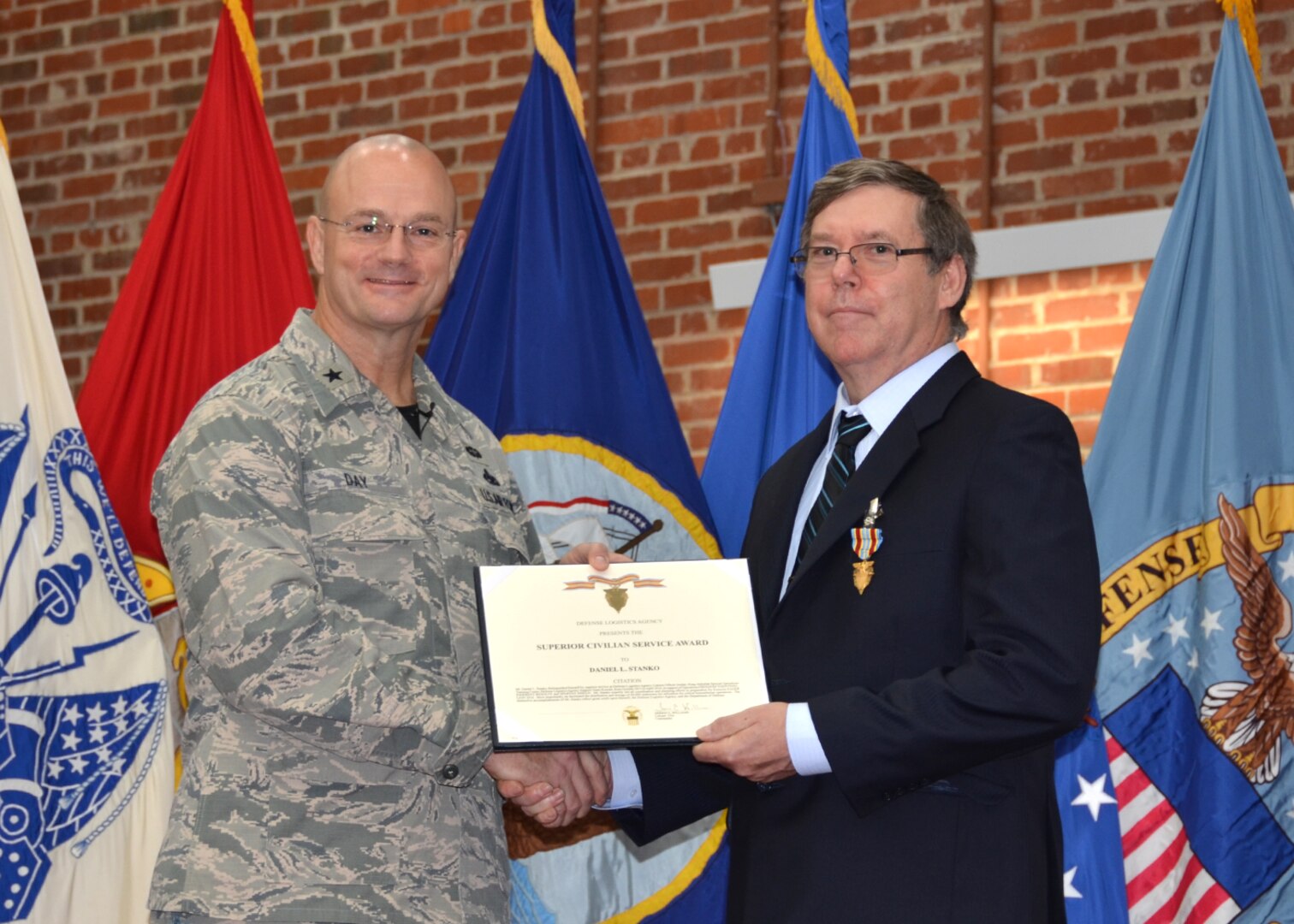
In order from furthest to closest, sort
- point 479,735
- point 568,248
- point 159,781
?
point 568,248 < point 159,781 < point 479,735

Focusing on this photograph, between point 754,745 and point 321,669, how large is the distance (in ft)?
1.86

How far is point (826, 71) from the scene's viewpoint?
12.2 ft

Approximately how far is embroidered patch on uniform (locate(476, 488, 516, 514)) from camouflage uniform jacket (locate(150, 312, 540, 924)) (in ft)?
0.30

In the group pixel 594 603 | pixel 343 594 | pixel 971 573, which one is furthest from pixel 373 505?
pixel 971 573

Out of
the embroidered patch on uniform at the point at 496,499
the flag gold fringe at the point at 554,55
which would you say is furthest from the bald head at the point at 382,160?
the flag gold fringe at the point at 554,55

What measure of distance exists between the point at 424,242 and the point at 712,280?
80.8 inches

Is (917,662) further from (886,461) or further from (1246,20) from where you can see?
(1246,20)

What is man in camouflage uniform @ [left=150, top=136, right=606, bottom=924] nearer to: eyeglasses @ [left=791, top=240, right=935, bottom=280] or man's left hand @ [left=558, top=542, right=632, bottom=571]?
man's left hand @ [left=558, top=542, right=632, bottom=571]

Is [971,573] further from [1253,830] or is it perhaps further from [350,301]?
[1253,830]

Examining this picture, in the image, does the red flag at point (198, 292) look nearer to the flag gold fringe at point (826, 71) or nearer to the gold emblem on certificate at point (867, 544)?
the flag gold fringe at point (826, 71)

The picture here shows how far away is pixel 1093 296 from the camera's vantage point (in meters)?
4.21

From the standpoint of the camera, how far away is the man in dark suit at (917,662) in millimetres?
2045

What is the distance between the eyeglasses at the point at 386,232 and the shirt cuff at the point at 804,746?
0.96m

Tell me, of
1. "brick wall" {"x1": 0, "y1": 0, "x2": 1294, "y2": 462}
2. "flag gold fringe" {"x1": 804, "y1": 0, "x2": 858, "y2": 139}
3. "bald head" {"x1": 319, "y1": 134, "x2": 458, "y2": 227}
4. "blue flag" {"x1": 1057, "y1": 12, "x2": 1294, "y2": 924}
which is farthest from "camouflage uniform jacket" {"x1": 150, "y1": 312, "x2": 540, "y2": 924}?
"brick wall" {"x1": 0, "y1": 0, "x2": 1294, "y2": 462}
